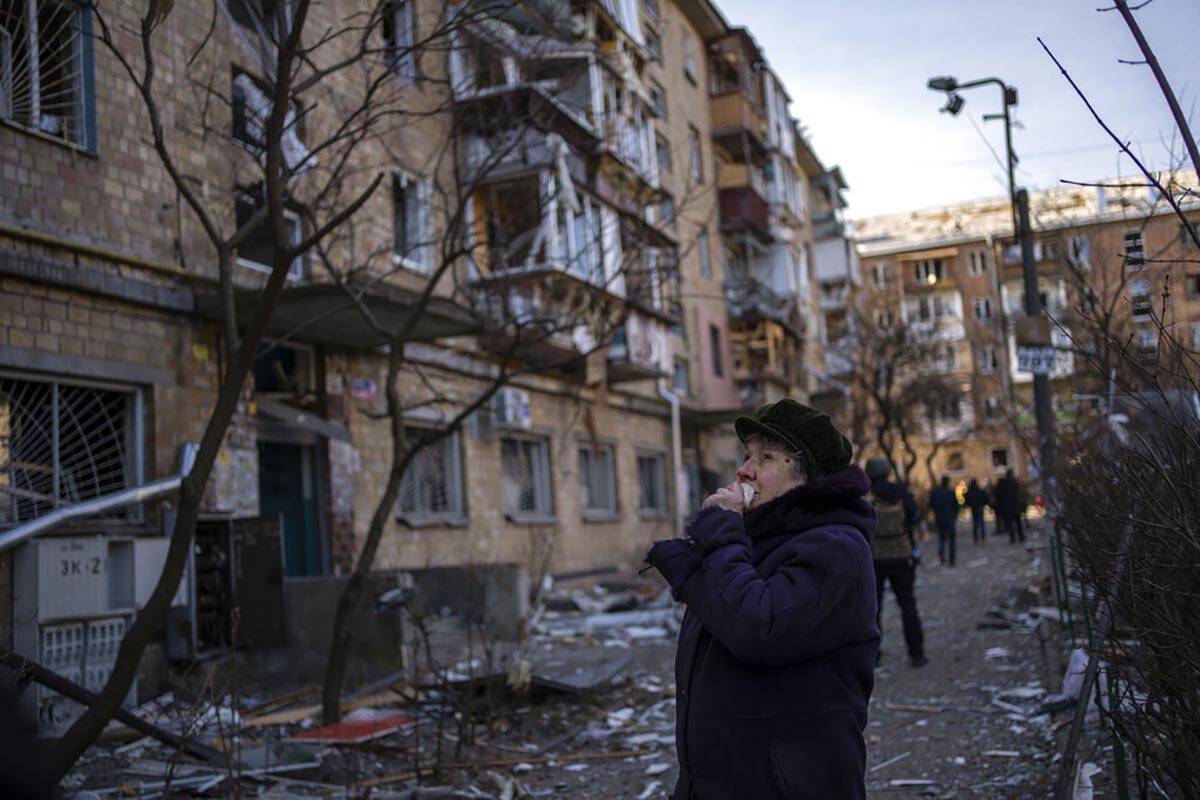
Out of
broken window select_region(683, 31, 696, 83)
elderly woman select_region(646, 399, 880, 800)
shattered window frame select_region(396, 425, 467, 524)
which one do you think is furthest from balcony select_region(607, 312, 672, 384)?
elderly woman select_region(646, 399, 880, 800)

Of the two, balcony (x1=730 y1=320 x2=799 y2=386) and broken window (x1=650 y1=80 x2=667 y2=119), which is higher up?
broken window (x1=650 y1=80 x2=667 y2=119)

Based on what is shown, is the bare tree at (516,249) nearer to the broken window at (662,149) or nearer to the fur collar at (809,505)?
the broken window at (662,149)

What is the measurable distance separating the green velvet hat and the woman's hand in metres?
0.19

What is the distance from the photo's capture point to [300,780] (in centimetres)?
688

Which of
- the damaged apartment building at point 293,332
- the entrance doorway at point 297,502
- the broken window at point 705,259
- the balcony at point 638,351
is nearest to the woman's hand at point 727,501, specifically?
the damaged apartment building at point 293,332

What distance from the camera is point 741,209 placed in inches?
1425

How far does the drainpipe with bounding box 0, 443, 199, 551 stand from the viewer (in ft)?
26.9

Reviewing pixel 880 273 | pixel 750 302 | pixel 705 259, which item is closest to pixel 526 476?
pixel 705 259

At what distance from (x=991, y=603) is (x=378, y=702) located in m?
9.01

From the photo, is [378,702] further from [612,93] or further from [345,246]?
[612,93]

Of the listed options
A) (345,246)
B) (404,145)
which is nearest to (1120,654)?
(345,246)

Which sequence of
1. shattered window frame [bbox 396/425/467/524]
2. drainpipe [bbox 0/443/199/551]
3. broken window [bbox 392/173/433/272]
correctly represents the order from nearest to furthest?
drainpipe [bbox 0/443/199/551]
shattered window frame [bbox 396/425/467/524]
broken window [bbox 392/173/433/272]

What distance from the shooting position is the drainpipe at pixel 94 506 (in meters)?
8.20

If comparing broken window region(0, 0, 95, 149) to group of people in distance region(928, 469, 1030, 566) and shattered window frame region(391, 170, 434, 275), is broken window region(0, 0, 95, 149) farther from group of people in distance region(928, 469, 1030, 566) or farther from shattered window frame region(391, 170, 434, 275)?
group of people in distance region(928, 469, 1030, 566)
